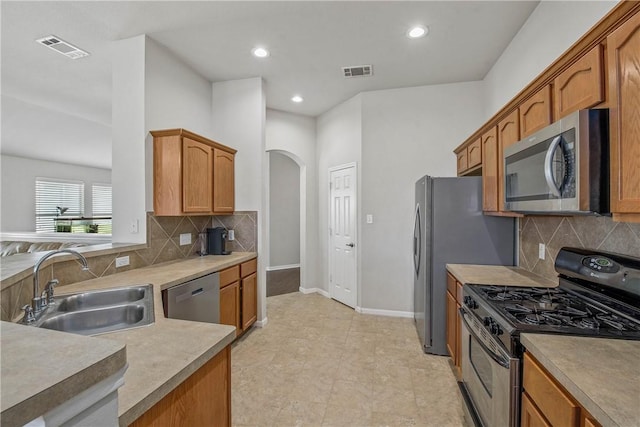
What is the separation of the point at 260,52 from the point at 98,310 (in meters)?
2.68

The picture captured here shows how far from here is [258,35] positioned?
2.79 meters

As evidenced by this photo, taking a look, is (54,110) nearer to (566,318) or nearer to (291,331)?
(291,331)

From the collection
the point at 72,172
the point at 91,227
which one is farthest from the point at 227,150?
the point at 72,172

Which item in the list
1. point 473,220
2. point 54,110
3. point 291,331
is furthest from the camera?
point 54,110

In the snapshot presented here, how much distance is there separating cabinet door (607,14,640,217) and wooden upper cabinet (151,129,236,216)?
288cm

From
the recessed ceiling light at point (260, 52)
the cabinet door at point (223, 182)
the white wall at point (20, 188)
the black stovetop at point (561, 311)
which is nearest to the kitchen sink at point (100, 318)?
the cabinet door at point (223, 182)

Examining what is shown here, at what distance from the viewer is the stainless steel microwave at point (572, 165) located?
1.24 m

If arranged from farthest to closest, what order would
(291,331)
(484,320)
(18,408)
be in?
1. (291,331)
2. (484,320)
3. (18,408)

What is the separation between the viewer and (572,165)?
1.32m

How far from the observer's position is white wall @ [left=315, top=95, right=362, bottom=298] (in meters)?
4.13

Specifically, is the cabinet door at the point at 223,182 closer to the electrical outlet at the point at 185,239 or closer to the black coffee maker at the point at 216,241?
the black coffee maker at the point at 216,241

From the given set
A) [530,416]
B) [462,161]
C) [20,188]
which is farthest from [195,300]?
[20,188]

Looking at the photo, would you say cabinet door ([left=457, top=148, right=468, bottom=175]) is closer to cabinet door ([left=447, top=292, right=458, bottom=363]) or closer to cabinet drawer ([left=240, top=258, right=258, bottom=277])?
cabinet door ([left=447, top=292, right=458, bottom=363])

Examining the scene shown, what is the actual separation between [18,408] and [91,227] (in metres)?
6.40
